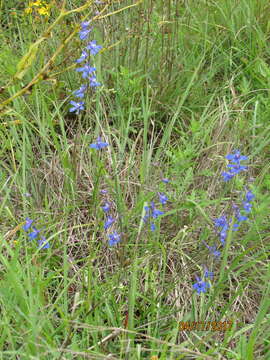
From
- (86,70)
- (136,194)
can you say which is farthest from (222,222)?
(86,70)

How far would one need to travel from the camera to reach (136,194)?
226 cm

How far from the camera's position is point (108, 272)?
201 centimetres

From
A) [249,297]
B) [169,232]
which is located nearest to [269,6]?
[169,232]

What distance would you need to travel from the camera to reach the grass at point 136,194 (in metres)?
1.59

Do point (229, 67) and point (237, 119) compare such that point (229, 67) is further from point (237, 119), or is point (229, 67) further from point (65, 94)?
point (65, 94)

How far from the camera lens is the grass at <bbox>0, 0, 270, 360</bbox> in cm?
159

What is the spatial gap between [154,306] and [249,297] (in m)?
0.46

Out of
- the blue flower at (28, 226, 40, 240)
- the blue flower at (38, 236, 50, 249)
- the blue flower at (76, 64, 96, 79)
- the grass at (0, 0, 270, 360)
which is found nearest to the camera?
the grass at (0, 0, 270, 360)

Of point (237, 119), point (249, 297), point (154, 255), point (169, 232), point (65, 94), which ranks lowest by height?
point (249, 297)

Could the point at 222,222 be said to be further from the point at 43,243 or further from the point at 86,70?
the point at 86,70

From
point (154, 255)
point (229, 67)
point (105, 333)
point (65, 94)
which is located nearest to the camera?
point (105, 333)

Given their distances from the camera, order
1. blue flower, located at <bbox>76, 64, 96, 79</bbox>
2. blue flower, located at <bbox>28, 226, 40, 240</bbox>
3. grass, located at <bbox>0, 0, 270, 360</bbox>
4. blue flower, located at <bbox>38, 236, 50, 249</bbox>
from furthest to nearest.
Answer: blue flower, located at <bbox>76, 64, 96, 79</bbox> → blue flower, located at <bbox>28, 226, 40, 240</bbox> → blue flower, located at <bbox>38, 236, 50, 249</bbox> → grass, located at <bbox>0, 0, 270, 360</bbox>
